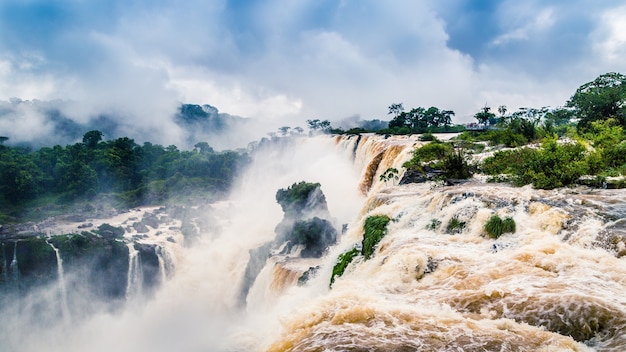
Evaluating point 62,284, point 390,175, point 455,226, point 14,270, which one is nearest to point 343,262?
point 455,226

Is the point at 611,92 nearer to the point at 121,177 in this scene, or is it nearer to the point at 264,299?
the point at 264,299

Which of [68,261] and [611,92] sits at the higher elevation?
[611,92]

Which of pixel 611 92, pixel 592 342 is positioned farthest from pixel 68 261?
pixel 611 92

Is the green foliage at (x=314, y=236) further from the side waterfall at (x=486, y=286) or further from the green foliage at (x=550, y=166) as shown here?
the side waterfall at (x=486, y=286)

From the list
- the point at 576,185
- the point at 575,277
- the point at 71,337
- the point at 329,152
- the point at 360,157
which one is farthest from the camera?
the point at 329,152

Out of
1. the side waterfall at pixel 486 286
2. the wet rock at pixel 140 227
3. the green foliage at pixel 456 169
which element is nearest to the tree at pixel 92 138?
the wet rock at pixel 140 227

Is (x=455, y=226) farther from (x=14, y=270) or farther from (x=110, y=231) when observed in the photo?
(x=14, y=270)

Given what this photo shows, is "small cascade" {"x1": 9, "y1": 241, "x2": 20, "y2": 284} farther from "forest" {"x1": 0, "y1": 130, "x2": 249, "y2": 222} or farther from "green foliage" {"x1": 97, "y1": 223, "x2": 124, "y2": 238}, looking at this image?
"forest" {"x1": 0, "y1": 130, "x2": 249, "y2": 222}

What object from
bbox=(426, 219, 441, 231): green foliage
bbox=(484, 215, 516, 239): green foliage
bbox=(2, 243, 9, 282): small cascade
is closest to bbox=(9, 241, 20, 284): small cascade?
bbox=(2, 243, 9, 282): small cascade
